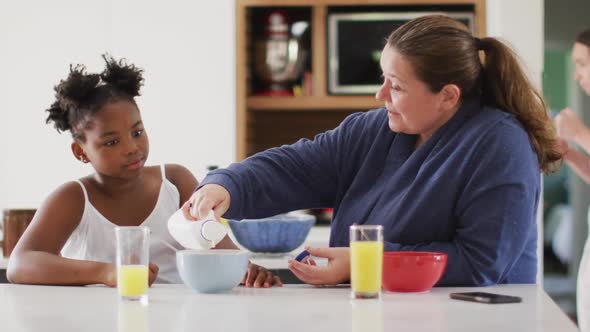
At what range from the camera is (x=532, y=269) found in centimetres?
181

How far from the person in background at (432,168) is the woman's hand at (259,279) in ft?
0.45

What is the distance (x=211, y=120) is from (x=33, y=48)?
37.8 inches

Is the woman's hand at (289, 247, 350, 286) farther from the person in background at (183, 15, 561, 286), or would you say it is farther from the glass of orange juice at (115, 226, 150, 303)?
the glass of orange juice at (115, 226, 150, 303)

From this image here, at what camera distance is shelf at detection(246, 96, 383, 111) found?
418 cm

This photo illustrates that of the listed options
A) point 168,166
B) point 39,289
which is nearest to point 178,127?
point 168,166

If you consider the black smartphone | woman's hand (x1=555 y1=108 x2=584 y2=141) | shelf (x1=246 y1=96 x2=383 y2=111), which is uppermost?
shelf (x1=246 y1=96 x2=383 y2=111)

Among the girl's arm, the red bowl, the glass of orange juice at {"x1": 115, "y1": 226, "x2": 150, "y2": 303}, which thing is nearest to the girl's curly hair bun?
the girl's arm

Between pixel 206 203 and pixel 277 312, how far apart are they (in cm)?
42

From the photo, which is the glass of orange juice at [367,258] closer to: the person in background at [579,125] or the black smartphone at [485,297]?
the black smartphone at [485,297]

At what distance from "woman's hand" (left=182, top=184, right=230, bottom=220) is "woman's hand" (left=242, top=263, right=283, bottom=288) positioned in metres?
0.14

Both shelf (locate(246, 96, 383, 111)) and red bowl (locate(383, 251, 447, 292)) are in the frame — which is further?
shelf (locate(246, 96, 383, 111))

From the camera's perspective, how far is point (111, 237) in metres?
2.23

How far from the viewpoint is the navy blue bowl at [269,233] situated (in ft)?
8.77

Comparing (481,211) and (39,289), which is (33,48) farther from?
(481,211)
